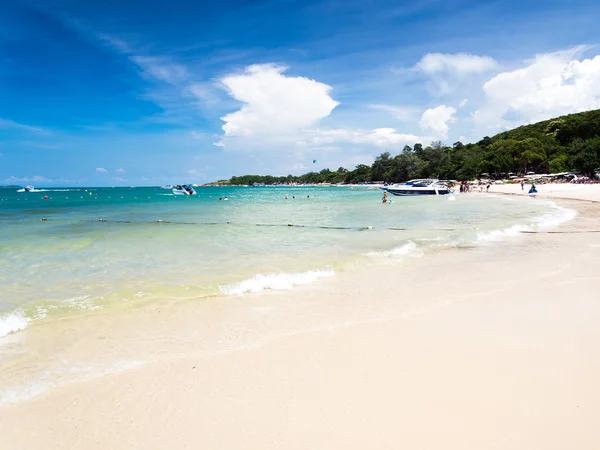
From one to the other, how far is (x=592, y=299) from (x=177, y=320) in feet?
23.9

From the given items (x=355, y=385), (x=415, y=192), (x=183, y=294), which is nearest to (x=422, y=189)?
(x=415, y=192)

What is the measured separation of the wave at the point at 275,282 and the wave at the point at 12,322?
11.4 feet

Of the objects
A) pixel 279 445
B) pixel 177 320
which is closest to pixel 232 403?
pixel 279 445

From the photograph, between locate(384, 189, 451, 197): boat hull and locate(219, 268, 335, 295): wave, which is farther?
locate(384, 189, 451, 197): boat hull

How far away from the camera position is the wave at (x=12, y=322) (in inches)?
226

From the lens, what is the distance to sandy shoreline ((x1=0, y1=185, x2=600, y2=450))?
10.1 ft

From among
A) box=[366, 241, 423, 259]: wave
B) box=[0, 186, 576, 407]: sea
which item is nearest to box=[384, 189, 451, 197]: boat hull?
box=[0, 186, 576, 407]: sea

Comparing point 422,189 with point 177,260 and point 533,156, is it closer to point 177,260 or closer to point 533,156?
point 177,260

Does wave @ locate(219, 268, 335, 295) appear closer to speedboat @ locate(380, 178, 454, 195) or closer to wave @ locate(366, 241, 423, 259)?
wave @ locate(366, 241, 423, 259)

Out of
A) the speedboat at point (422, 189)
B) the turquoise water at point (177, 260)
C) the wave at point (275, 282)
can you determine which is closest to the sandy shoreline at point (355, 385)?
the wave at point (275, 282)

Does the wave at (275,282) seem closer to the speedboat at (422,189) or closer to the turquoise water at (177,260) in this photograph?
the turquoise water at (177,260)

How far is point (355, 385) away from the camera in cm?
378

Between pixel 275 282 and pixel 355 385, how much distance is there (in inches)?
178

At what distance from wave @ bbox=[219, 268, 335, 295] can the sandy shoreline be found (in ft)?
3.90
